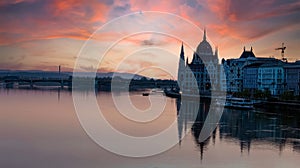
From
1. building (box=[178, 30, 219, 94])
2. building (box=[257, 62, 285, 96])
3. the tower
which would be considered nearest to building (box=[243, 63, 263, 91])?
building (box=[257, 62, 285, 96])

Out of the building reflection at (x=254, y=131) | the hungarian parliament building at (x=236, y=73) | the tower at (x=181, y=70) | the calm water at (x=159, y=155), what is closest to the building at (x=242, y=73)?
the hungarian parliament building at (x=236, y=73)

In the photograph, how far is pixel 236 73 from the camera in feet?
163

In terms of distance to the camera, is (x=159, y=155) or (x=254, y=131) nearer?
(x=159, y=155)

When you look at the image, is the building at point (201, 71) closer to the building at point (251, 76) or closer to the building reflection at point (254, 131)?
the building at point (251, 76)

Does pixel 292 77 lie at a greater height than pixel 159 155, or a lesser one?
greater

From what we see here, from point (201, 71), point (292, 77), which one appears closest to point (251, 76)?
point (292, 77)

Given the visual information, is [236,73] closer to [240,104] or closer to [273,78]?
[273,78]

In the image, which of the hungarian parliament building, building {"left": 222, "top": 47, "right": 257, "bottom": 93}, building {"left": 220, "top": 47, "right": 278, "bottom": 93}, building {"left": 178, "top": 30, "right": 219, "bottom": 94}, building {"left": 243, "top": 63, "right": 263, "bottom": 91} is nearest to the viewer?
the hungarian parliament building

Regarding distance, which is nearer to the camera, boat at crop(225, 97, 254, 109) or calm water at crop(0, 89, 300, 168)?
calm water at crop(0, 89, 300, 168)

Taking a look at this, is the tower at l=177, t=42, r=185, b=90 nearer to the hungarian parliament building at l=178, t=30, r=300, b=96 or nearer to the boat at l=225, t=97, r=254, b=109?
the hungarian parliament building at l=178, t=30, r=300, b=96

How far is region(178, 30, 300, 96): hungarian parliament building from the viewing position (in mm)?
41625

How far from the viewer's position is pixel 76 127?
1773cm

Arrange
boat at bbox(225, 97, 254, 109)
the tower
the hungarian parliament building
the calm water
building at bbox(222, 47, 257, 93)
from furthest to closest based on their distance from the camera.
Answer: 1. the tower
2. building at bbox(222, 47, 257, 93)
3. the hungarian parliament building
4. boat at bbox(225, 97, 254, 109)
5. the calm water

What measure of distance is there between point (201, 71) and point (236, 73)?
14.4 meters
